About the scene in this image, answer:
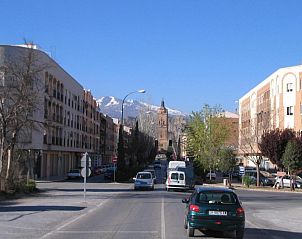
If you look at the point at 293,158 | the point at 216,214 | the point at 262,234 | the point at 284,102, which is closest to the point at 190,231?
the point at 216,214

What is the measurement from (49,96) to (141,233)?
56.4 m

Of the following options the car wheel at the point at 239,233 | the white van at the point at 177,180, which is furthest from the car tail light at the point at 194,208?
the white van at the point at 177,180

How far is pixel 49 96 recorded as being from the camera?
233 feet

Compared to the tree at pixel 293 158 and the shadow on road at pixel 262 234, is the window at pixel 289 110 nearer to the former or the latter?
the tree at pixel 293 158

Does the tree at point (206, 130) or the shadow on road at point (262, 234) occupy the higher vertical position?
the tree at point (206, 130)

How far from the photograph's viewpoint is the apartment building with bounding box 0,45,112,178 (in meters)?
62.0

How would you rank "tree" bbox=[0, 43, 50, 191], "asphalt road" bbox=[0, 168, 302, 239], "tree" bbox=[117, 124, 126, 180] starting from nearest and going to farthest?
"asphalt road" bbox=[0, 168, 302, 239], "tree" bbox=[0, 43, 50, 191], "tree" bbox=[117, 124, 126, 180]

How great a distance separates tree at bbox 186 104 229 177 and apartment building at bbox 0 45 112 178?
1928cm

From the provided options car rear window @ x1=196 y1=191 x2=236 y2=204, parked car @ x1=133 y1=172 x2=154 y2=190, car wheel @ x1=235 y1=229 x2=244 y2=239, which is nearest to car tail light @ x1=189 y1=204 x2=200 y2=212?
car rear window @ x1=196 y1=191 x2=236 y2=204

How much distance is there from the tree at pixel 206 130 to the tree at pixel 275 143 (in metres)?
11.9

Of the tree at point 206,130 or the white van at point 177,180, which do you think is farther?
the tree at point 206,130

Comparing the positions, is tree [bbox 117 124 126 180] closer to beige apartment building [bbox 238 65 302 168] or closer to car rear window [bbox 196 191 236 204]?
beige apartment building [bbox 238 65 302 168]

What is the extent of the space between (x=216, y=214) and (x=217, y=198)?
1.91 ft

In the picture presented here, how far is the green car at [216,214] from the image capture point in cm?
1534
